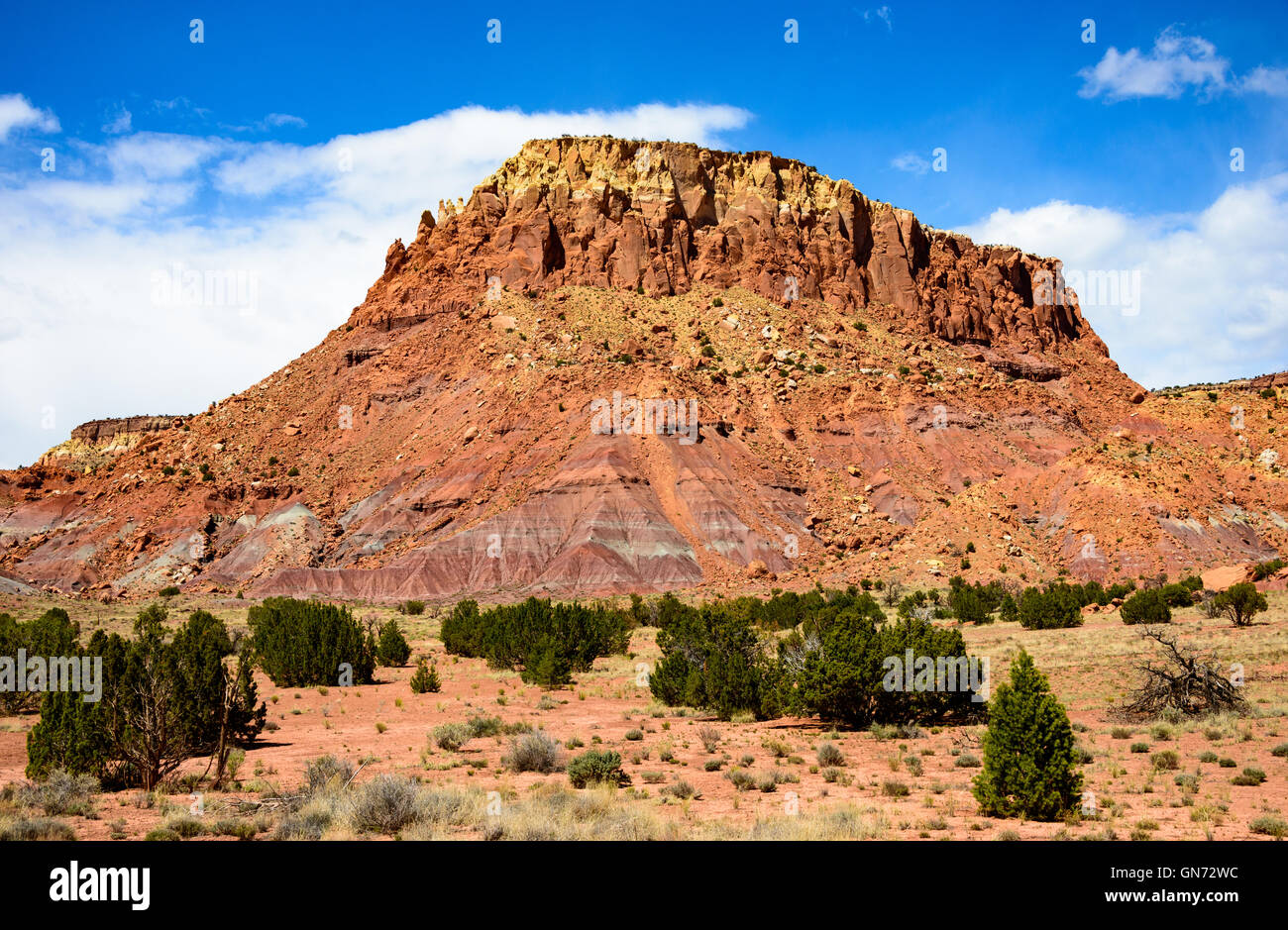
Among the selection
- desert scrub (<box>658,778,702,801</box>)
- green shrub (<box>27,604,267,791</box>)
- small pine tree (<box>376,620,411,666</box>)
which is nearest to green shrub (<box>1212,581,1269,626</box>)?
desert scrub (<box>658,778,702,801</box>)

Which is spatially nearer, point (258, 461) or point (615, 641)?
point (615, 641)

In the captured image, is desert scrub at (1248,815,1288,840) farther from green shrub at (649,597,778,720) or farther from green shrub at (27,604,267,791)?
green shrub at (27,604,267,791)

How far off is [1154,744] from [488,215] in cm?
8610

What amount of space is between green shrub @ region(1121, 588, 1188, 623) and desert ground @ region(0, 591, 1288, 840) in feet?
19.9

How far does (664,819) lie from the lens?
41.7ft

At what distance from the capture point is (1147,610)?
38.6 m

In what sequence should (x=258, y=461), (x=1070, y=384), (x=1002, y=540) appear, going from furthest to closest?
(x=1070, y=384)
(x=258, y=461)
(x=1002, y=540)

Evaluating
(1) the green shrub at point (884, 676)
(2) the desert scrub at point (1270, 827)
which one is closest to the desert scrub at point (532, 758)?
(1) the green shrub at point (884, 676)

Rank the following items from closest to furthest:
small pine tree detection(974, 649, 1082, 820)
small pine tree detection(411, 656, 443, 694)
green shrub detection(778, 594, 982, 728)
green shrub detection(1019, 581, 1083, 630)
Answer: small pine tree detection(974, 649, 1082, 820) → green shrub detection(778, 594, 982, 728) → small pine tree detection(411, 656, 443, 694) → green shrub detection(1019, 581, 1083, 630)

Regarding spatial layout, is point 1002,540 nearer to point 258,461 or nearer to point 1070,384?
point 1070,384

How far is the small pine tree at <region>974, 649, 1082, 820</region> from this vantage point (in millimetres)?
12922

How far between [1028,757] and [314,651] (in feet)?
84.8
